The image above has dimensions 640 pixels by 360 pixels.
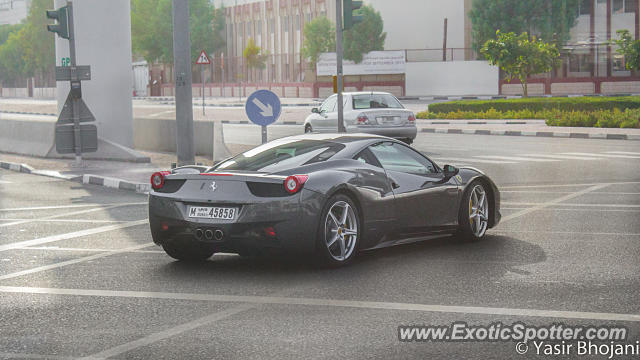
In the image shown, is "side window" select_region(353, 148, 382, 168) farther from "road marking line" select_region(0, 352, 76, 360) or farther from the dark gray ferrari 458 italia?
"road marking line" select_region(0, 352, 76, 360)

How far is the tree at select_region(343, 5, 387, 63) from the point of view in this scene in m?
68.4

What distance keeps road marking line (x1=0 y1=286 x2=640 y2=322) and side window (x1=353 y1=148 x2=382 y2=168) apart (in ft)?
7.18

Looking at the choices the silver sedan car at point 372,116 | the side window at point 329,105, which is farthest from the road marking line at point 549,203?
the side window at point 329,105

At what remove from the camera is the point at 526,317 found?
6.25 meters

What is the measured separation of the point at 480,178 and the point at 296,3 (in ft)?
247

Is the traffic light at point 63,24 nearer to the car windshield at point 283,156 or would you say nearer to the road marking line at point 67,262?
the road marking line at point 67,262

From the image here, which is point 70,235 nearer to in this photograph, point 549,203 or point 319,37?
point 549,203

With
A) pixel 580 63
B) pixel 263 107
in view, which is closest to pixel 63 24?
pixel 263 107

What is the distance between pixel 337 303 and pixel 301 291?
544mm

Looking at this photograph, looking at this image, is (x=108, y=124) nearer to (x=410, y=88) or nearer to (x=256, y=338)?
(x=256, y=338)

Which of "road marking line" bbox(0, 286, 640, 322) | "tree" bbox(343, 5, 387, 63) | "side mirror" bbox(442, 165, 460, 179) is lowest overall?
"road marking line" bbox(0, 286, 640, 322)

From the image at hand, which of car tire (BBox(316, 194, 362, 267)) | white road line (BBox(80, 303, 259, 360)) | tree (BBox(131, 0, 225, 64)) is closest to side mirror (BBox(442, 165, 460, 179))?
car tire (BBox(316, 194, 362, 267))

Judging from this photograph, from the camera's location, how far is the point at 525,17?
66.3 metres

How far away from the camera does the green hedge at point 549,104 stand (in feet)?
113
